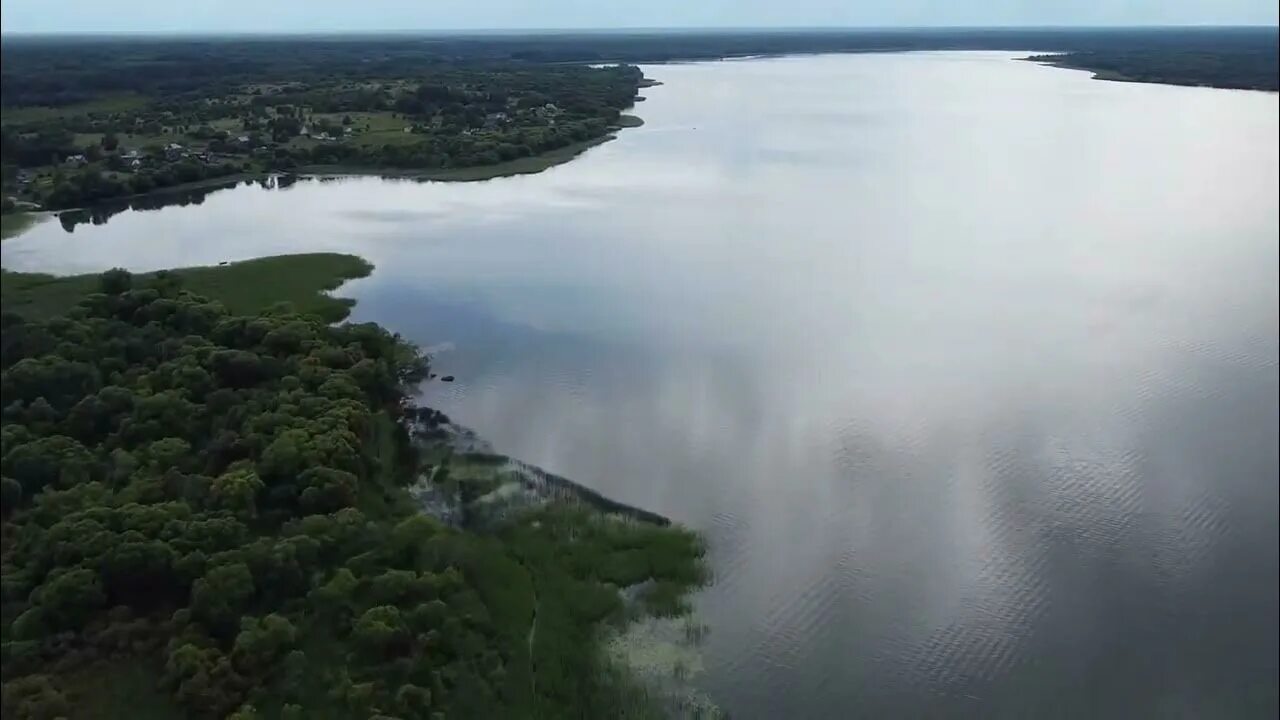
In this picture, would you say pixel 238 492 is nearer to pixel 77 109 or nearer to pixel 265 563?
pixel 265 563

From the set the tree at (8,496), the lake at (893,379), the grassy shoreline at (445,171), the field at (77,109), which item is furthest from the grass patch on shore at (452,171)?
the tree at (8,496)

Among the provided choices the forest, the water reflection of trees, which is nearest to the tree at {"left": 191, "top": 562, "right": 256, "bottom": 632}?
the forest

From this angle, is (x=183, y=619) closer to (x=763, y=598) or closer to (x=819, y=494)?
(x=763, y=598)

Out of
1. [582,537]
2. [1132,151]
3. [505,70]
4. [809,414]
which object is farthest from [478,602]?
[505,70]

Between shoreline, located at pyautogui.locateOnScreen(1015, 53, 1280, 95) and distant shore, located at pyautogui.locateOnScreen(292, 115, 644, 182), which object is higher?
shoreline, located at pyautogui.locateOnScreen(1015, 53, 1280, 95)

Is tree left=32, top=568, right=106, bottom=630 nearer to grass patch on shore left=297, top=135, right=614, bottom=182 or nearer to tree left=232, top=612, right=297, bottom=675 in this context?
tree left=232, top=612, right=297, bottom=675

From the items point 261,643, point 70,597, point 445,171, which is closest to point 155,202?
point 445,171

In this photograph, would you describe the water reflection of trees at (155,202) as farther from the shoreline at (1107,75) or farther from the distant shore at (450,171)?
the shoreline at (1107,75)
